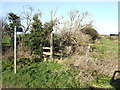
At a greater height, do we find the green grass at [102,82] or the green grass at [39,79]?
the green grass at [39,79]

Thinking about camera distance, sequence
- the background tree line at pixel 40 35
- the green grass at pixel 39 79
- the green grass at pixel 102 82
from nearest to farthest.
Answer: the green grass at pixel 39 79 → the green grass at pixel 102 82 → the background tree line at pixel 40 35

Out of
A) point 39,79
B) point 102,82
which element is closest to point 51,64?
point 39,79

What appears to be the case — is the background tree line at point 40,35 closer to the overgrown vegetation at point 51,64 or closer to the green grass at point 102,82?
the overgrown vegetation at point 51,64

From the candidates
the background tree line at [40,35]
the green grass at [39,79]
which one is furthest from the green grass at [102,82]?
the background tree line at [40,35]

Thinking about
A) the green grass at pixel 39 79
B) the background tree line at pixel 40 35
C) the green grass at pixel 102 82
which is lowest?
the green grass at pixel 102 82

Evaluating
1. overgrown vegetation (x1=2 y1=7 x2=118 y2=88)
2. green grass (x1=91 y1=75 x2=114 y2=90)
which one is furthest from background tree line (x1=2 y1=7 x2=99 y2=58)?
green grass (x1=91 y1=75 x2=114 y2=90)

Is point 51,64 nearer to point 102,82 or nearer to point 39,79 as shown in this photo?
point 39,79

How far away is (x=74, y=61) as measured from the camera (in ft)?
22.1

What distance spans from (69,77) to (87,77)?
2.40ft

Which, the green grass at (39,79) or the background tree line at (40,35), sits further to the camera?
the background tree line at (40,35)

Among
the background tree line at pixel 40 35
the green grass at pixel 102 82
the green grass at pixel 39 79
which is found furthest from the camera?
the background tree line at pixel 40 35

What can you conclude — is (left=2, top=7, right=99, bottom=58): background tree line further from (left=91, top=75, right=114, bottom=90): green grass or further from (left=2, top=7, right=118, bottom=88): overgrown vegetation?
(left=91, top=75, right=114, bottom=90): green grass

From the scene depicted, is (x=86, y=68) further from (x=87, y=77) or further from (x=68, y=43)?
(x=68, y=43)

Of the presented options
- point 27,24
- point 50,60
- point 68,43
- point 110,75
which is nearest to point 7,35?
point 27,24
